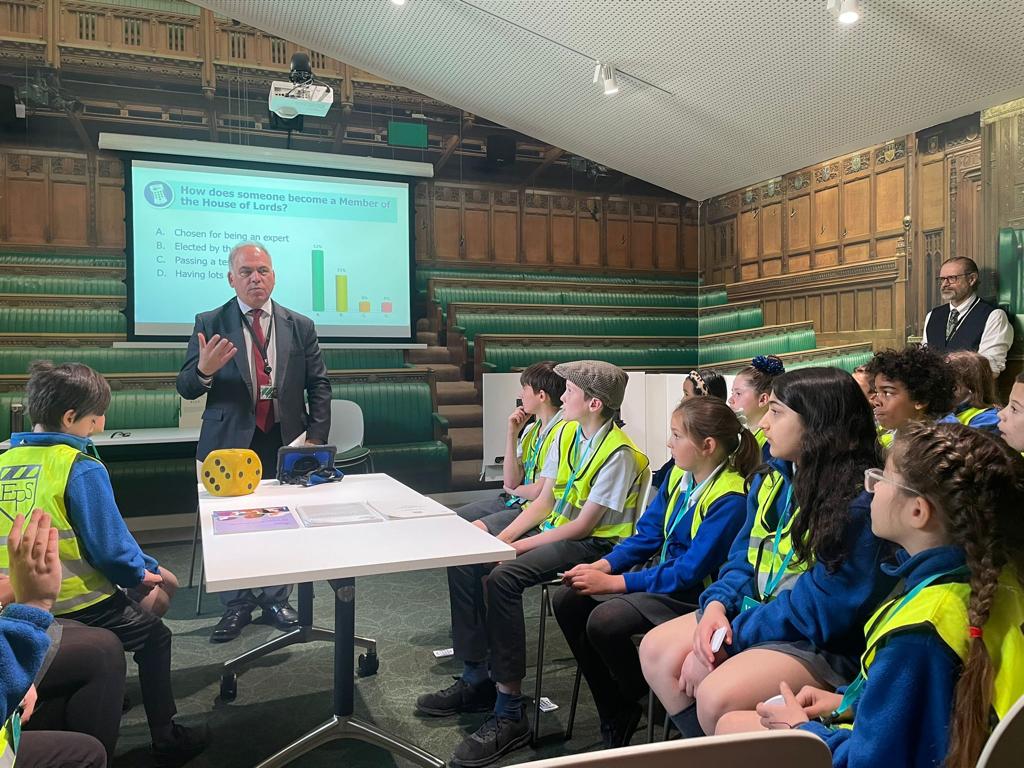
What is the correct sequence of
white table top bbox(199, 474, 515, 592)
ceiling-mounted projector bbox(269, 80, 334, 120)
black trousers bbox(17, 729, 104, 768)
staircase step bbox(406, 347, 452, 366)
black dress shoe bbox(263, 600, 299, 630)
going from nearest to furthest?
1. black trousers bbox(17, 729, 104, 768)
2. white table top bbox(199, 474, 515, 592)
3. black dress shoe bbox(263, 600, 299, 630)
4. ceiling-mounted projector bbox(269, 80, 334, 120)
5. staircase step bbox(406, 347, 452, 366)

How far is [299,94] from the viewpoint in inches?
217

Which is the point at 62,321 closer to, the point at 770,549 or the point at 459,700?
the point at 459,700

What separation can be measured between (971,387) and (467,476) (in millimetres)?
3825

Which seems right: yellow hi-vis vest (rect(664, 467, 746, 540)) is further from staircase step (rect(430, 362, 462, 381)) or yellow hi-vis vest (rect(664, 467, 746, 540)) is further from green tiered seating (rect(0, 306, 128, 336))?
green tiered seating (rect(0, 306, 128, 336))

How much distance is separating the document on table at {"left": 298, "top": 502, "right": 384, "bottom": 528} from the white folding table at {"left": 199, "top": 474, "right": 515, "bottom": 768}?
1.7 inches

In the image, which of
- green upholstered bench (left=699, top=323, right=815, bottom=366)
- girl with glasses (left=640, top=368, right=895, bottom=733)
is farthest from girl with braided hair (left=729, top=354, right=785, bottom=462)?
green upholstered bench (left=699, top=323, right=815, bottom=366)

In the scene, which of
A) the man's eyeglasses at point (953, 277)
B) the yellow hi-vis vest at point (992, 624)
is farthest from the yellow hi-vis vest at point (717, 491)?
the man's eyeglasses at point (953, 277)

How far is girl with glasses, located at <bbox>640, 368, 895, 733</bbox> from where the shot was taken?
1.68m

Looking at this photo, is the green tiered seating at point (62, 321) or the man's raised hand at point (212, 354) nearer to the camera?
the man's raised hand at point (212, 354)

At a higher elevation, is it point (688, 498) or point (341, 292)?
point (341, 292)

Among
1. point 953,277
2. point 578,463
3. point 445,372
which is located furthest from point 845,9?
point 445,372

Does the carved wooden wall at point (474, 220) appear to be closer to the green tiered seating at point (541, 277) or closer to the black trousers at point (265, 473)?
the green tiered seating at point (541, 277)

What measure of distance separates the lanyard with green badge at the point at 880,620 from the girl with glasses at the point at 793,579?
230 millimetres

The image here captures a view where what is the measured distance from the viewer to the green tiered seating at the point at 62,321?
5.32 metres
